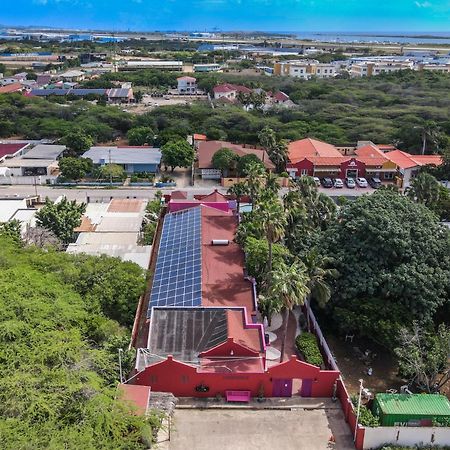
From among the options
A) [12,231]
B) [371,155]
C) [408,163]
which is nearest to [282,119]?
[371,155]

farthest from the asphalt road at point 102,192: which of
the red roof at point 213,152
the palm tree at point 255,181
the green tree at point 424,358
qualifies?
the green tree at point 424,358

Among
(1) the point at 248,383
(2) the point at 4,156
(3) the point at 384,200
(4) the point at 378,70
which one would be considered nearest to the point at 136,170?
(2) the point at 4,156

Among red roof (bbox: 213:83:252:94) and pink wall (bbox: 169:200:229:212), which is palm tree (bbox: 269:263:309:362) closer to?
pink wall (bbox: 169:200:229:212)

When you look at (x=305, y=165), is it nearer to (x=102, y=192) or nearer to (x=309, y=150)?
(x=309, y=150)

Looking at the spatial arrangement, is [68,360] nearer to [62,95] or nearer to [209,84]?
[62,95]

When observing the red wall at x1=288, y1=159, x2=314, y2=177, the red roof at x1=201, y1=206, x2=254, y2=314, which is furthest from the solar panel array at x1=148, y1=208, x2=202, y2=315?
the red wall at x1=288, y1=159, x2=314, y2=177
